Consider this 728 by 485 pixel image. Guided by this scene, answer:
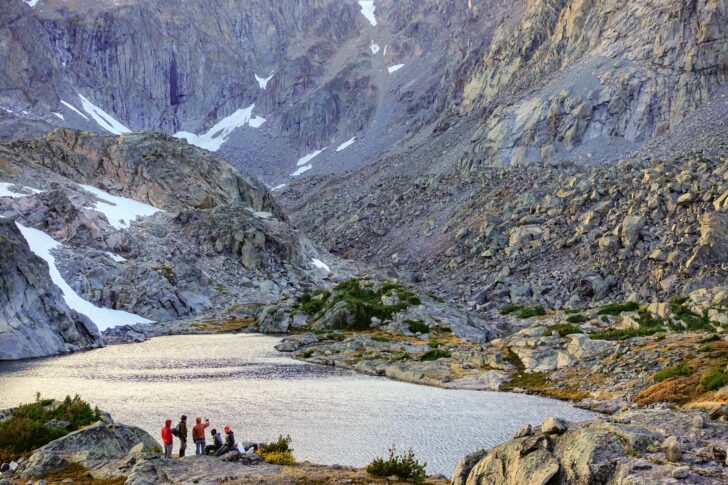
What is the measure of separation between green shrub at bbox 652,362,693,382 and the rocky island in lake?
0.38ft

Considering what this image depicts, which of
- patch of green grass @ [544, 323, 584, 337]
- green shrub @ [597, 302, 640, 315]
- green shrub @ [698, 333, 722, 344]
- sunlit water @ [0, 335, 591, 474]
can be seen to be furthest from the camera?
green shrub @ [597, 302, 640, 315]

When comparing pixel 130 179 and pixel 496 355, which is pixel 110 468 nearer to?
pixel 496 355

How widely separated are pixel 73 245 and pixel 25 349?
30.2m

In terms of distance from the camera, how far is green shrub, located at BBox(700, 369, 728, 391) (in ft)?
97.0

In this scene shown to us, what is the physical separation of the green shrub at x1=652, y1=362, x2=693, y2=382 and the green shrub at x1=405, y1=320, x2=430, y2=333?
1368 inches

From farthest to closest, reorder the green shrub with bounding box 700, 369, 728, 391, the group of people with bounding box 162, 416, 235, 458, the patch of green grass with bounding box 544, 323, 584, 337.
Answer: the patch of green grass with bounding box 544, 323, 584, 337 < the green shrub with bounding box 700, 369, 728, 391 < the group of people with bounding box 162, 416, 235, 458

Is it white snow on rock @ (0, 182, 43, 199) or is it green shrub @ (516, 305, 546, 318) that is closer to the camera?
green shrub @ (516, 305, 546, 318)

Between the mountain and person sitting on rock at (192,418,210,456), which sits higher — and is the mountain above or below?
above

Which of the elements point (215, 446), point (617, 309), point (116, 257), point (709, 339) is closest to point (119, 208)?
point (116, 257)

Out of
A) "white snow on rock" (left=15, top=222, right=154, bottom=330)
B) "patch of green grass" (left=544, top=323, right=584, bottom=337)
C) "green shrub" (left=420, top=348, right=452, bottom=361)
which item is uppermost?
"white snow on rock" (left=15, top=222, right=154, bottom=330)

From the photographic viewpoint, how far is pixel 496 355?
164 feet

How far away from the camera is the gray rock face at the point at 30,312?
191ft

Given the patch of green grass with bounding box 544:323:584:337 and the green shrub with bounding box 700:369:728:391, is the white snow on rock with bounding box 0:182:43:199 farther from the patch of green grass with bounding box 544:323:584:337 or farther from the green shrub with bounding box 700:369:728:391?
the green shrub with bounding box 700:369:728:391

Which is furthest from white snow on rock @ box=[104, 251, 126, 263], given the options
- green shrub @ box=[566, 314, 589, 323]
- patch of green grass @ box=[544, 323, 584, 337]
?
green shrub @ box=[566, 314, 589, 323]
